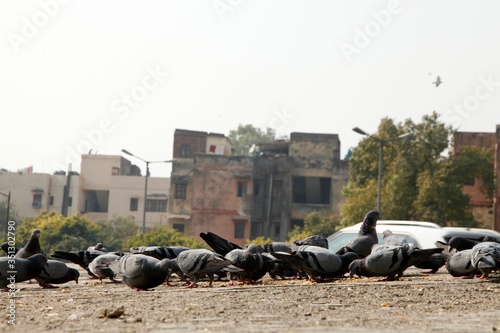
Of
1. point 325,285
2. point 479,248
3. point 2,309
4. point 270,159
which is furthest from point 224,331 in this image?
point 270,159

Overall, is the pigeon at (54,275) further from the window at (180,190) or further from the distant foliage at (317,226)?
the window at (180,190)

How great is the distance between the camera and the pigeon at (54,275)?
9.61m

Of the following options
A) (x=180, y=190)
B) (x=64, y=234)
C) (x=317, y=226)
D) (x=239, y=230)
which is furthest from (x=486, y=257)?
(x=180, y=190)

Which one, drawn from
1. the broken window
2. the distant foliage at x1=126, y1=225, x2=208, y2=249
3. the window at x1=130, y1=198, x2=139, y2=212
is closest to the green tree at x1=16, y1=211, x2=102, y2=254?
the distant foliage at x1=126, y1=225, x2=208, y2=249

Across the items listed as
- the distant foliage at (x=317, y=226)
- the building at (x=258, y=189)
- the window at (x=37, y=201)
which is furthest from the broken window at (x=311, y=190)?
the window at (x=37, y=201)

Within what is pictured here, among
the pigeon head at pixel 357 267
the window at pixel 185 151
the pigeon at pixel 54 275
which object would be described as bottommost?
the pigeon at pixel 54 275

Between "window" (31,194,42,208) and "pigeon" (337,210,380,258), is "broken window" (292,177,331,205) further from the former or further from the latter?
"pigeon" (337,210,380,258)

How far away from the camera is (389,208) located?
35531mm

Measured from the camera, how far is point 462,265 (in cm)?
887

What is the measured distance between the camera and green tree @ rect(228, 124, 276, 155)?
75875 millimetres

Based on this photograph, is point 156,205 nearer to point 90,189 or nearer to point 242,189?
point 90,189

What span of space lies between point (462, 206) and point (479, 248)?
29.4m

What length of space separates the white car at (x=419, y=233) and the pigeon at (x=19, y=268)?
18.2ft

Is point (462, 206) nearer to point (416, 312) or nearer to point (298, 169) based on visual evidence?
point (298, 169)
